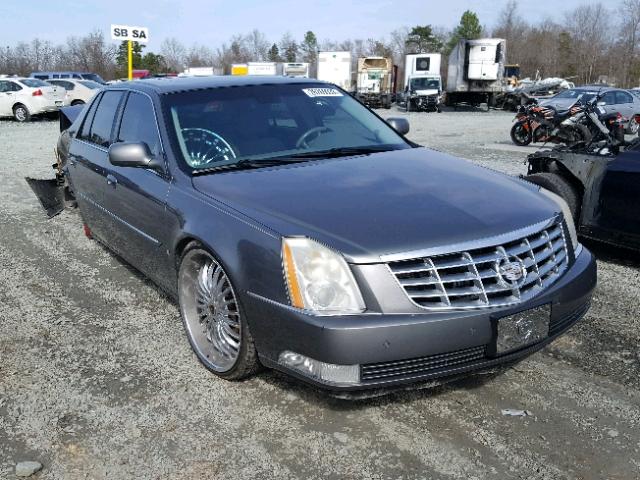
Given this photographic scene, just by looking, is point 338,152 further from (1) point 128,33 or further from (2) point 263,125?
(1) point 128,33

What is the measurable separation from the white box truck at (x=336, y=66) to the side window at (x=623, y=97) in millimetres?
19148

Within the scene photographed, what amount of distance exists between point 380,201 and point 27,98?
2341 cm

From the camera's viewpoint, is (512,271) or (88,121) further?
(88,121)

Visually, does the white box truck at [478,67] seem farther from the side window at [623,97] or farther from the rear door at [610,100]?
the rear door at [610,100]

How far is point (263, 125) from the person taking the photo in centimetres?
394

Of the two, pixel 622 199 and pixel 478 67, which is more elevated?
pixel 478 67

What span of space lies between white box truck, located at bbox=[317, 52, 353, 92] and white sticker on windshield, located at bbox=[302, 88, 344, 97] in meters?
33.0

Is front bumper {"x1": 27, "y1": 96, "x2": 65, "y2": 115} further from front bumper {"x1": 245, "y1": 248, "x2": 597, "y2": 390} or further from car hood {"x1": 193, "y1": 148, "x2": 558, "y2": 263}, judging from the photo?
front bumper {"x1": 245, "y1": 248, "x2": 597, "y2": 390}

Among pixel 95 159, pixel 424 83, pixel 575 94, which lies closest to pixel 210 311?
pixel 95 159

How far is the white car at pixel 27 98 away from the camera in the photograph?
2291cm

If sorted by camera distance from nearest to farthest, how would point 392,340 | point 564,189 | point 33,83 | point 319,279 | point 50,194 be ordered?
1. point 392,340
2. point 319,279
3. point 564,189
4. point 50,194
5. point 33,83

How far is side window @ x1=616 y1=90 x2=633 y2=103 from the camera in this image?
19766mm

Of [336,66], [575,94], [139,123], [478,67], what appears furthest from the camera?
[336,66]

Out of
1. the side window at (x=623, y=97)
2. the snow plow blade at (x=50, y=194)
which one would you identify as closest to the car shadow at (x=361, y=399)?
the snow plow blade at (x=50, y=194)
